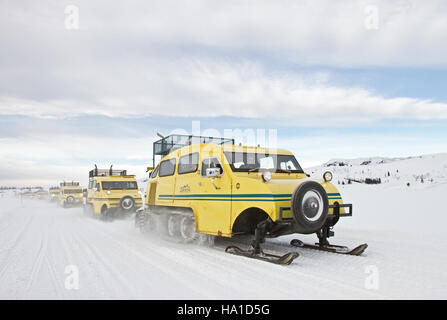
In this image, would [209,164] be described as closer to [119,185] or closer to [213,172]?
[213,172]

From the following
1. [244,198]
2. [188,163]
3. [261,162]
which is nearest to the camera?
[244,198]

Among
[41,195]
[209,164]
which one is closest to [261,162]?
[209,164]

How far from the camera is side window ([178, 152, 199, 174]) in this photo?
8648 millimetres

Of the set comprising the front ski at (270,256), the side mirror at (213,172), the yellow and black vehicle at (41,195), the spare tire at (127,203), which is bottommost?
the yellow and black vehicle at (41,195)

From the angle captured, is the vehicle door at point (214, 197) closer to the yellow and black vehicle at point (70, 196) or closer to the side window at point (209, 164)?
the side window at point (209, 164)

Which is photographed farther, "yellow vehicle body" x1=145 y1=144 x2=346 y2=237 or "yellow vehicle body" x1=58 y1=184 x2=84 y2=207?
"yellow vehicle body" x1=58 y1=184 x2=84 y2=207

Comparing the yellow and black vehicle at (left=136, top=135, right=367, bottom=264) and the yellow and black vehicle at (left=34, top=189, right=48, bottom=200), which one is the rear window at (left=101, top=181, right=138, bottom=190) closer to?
the yellow and black vehicle at (left=136, top=135, right=367, bottom=264)

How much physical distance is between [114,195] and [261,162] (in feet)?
32.8

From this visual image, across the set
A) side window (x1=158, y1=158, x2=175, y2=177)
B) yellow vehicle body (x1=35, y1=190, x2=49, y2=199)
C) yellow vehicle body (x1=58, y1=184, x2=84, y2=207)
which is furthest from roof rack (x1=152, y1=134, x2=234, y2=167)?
yellow vehicle body (x1=35, y1=190, x2=49, y2=199)

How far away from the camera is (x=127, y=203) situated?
15.9 m

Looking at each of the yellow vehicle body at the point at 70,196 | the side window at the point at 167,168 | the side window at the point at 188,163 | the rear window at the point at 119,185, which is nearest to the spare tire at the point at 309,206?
the side window at the point at 188,163

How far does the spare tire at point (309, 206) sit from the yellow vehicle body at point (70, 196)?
25.0 metres

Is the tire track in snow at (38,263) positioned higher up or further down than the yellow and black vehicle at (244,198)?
further down

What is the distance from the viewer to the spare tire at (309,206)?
6191 millimetres
